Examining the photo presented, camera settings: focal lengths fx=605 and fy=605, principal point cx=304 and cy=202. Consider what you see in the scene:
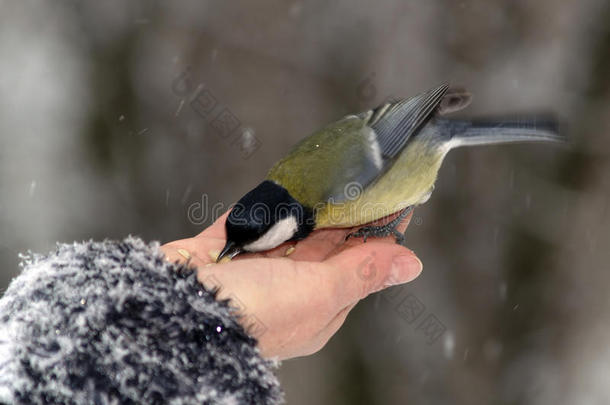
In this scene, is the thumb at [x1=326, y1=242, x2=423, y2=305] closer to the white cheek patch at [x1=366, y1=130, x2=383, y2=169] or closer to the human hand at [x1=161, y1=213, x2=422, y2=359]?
the human hand at [x1=161, y1=213, x2=422, y2=359]

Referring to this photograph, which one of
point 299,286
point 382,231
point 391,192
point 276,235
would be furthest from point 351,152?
point 299,286

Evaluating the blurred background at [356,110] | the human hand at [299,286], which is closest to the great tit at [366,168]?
the human hand at [299,286]

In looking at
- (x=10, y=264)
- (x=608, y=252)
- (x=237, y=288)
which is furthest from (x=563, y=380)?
(x=10, y=264)

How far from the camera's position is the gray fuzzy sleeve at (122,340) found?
1113mm

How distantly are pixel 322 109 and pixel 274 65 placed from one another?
0.32m

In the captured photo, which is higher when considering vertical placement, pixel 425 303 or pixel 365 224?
pixel 365 224

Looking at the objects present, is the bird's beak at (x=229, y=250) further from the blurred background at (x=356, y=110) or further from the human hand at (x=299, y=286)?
the blurred background at (x=356, y=110)

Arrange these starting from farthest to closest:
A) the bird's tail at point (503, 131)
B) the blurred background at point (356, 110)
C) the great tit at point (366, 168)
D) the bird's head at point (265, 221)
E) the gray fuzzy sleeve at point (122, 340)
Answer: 1. the blurred background at point (356, 110)
2. the bird's tail at point (503, 131)
3. the great tit at point (366, 168)
4. the bird's head at point (265, 221)
5. the gray fuzzy sleeve at point (122, 340)

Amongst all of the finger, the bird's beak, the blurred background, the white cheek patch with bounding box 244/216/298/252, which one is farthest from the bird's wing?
the blurred background

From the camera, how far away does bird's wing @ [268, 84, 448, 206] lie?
217 cm

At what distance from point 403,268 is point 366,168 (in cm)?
50

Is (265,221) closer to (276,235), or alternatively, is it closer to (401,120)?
(276,235)

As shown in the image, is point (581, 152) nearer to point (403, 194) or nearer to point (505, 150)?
point (505, 150)

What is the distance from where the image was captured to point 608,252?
8.93 ft
